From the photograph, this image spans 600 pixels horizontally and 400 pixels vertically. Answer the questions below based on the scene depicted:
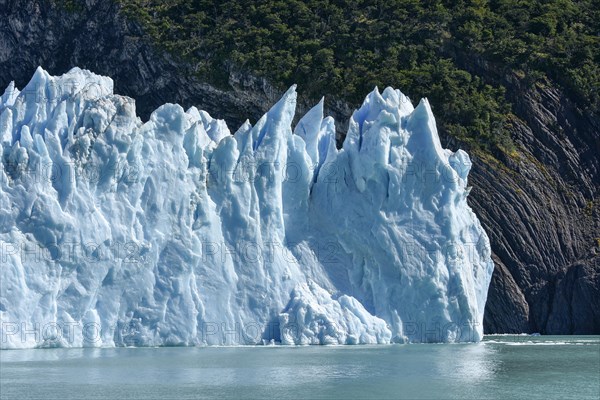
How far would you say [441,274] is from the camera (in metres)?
40.7

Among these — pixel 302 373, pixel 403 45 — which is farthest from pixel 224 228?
pixel 403 45

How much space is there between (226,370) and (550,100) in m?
28.8

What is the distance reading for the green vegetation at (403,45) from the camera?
55.8m

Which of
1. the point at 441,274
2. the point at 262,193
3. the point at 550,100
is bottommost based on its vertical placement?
the point at 441,274

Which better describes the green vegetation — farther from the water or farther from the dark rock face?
the water

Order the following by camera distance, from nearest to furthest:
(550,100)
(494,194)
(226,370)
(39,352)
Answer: (226,370)
(39,352)
(494,194)
(550,100)

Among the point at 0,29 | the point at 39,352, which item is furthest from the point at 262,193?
the point at 0,29

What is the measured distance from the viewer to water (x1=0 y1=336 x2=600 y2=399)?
28.6 meters

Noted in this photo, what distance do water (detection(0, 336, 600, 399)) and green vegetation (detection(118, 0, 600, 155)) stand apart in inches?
713

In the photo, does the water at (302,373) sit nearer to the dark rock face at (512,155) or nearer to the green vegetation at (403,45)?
the dark rock face at (512,155)

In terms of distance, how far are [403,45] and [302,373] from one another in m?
29.3

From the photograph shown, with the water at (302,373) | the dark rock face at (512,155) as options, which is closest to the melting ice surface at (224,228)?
the water at (302,373)

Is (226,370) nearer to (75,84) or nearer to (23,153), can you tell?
(23,153)

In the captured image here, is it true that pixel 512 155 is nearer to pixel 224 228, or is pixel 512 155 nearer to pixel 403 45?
pixel 403 45
